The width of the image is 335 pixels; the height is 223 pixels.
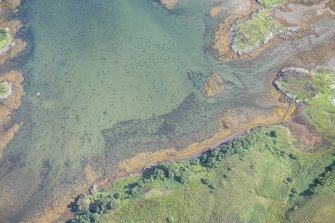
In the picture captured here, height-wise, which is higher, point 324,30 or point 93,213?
point 324,30

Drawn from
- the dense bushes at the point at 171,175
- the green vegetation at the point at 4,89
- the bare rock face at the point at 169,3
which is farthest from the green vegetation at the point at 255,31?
the green vegetation at the point at 4,89

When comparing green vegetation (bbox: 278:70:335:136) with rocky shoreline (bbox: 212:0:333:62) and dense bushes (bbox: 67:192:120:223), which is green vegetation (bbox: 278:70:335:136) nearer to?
rocky shoreline (bbox: 212:0:333:62)

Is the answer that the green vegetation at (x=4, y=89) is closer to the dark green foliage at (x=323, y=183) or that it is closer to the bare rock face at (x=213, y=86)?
the bare rock face at (x=213, y=86)

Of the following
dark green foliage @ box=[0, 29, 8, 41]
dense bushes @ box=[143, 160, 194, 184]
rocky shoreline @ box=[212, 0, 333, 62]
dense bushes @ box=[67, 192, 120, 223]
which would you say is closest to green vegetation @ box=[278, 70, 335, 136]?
rocky shoreline @ box=[212, 0, 333, 62]

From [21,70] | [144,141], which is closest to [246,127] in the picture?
[144,141]

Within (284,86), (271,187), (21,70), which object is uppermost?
(21,70)

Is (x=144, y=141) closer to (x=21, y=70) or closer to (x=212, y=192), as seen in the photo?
(x=212, y=192)
